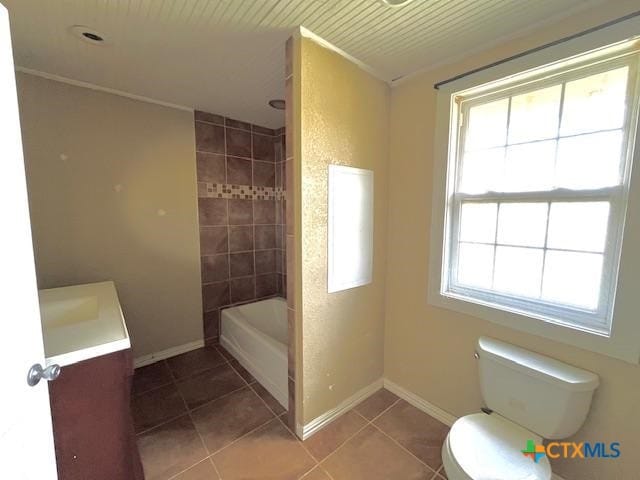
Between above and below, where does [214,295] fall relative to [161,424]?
above

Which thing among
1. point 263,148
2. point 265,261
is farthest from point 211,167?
point 265,261

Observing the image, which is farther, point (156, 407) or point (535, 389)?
point (156, 407)

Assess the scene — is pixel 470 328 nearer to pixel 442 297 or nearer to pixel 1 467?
pixel 442 297

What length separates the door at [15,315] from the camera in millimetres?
719

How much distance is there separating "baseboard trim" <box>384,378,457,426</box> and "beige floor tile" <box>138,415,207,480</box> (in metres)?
1.33

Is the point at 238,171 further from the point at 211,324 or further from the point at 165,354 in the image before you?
the point at 165,354

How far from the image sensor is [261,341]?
2084mm

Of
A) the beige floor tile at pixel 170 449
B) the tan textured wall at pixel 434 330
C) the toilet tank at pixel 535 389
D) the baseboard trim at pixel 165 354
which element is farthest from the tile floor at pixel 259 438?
the toilet tank at pixel 535 389

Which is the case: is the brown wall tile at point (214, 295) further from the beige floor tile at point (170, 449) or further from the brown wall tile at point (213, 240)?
the beige floor tile at point (170, 449)

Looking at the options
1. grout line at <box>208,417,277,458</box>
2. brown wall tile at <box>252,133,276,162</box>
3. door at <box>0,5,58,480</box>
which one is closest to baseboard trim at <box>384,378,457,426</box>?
grout line at <box>208,417,277,458</box>

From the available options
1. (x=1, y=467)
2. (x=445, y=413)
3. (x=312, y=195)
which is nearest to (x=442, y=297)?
(x=445, y=413)

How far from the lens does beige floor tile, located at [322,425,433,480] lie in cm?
139

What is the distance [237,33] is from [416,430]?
252 centimetres

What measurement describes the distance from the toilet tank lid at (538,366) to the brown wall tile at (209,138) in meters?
2.62
